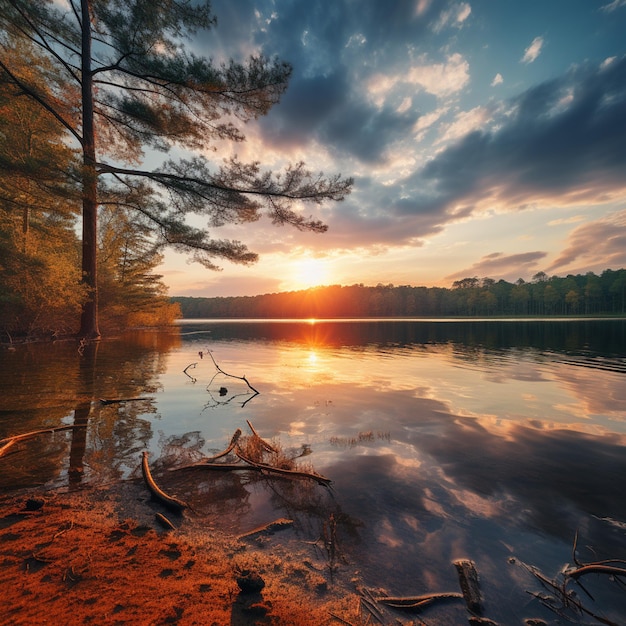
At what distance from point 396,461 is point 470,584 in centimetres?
318

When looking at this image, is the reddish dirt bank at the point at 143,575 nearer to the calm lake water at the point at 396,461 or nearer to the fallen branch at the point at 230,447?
the calm lake water at the point at 396,461

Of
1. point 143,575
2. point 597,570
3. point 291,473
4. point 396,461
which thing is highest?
point 143,575

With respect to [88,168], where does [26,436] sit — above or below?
below

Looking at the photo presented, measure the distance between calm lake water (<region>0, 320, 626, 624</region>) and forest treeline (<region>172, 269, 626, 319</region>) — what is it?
97.1 meters

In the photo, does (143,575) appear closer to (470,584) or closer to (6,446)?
(470,584)

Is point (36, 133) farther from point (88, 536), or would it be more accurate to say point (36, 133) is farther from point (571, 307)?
point (571, 307)

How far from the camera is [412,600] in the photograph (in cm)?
284

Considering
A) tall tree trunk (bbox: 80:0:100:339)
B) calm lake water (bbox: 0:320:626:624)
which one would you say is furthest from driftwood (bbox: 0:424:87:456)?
tall tree trunk (bbox: 80:0:100:339)

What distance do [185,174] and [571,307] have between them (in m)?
171

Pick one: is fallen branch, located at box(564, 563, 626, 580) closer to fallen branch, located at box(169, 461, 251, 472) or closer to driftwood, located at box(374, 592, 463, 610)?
driftwood, located at box(374, 592, 463, 610)

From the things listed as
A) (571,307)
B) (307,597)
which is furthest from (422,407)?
(571,307)

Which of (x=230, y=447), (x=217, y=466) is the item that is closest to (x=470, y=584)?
(x=217, y=466)

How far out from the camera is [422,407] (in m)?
10.1

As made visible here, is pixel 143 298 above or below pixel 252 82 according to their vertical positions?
below
